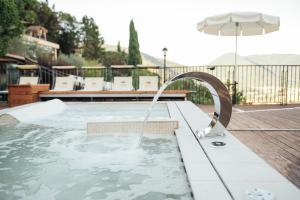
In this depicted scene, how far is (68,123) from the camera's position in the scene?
17.6 feet

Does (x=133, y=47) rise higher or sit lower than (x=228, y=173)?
higher

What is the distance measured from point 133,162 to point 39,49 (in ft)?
78.7

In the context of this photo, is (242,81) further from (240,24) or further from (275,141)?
(275,141)

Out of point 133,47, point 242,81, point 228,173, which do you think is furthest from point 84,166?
point 133,47

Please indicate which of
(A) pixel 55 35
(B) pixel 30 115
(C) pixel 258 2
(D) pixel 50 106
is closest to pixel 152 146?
(B) pixel 30 115

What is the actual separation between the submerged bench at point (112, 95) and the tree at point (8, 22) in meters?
3.42

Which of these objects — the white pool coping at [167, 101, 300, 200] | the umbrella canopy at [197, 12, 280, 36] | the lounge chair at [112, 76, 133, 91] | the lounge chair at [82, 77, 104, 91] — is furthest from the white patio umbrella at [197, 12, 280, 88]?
the white pool coping at [167, 101, 300, 200]

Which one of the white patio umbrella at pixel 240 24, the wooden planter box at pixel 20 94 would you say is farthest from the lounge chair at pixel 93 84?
the white patio umbrella at pixel 240 24

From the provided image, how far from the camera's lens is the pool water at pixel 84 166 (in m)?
2.35

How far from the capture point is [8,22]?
1011 centimetres

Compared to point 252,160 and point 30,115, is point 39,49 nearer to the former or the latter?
point 30,115

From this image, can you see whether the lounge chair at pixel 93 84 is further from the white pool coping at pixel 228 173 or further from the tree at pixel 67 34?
the tree at pixel 67 34

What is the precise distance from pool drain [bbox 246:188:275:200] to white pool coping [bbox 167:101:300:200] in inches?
1.2

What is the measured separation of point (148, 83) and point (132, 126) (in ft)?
17.2
